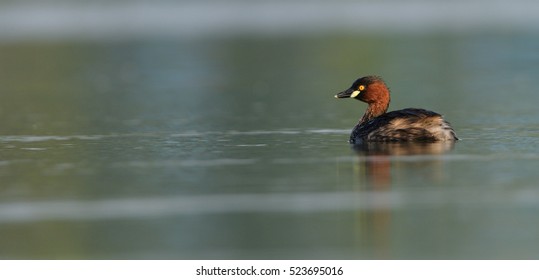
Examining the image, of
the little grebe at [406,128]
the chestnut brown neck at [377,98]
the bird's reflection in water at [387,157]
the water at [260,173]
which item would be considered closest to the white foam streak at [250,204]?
the water at [260,173]

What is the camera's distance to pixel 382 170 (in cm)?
1520

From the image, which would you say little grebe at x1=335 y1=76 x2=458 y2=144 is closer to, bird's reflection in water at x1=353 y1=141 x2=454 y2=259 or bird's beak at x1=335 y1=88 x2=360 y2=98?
bird's reflection in water at x1=353 y1=141 x2=454 y2=259

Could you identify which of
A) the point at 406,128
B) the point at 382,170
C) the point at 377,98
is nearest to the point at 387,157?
the point at 382,170

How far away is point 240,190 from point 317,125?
21.8 ft

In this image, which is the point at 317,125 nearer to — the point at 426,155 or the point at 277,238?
the point at 426,155

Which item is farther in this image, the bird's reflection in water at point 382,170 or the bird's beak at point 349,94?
the bird's beak at point 349,94

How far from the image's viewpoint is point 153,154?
1736 cm

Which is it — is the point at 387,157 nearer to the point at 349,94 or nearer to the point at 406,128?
the point at 406,128

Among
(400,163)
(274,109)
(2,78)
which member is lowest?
(400,163)

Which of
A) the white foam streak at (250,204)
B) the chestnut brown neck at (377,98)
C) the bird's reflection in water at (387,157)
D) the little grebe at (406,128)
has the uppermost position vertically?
the chestnut brown neck at (377,98)

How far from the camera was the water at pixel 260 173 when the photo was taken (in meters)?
11.9

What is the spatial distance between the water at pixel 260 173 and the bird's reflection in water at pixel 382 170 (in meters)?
0.03

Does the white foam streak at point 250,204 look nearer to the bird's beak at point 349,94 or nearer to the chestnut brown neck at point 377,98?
the chestnut brown neck at point 377,98

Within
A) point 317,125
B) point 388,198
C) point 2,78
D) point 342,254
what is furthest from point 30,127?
point 2,78
